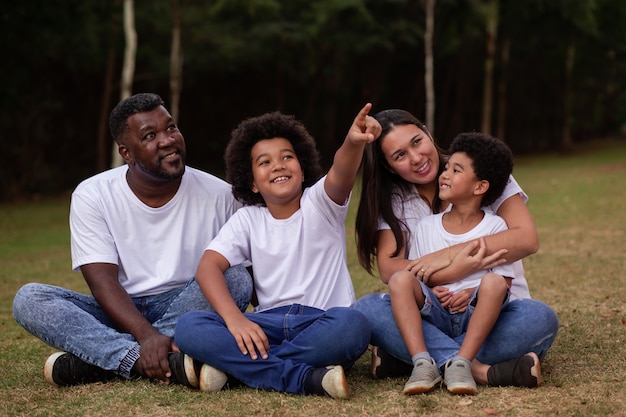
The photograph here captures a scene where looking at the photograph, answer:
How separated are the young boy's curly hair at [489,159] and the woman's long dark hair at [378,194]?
0.26m

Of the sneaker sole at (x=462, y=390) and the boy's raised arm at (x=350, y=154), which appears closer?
the sneaker sole at (x=462, y=390)

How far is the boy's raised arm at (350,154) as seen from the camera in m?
3.71

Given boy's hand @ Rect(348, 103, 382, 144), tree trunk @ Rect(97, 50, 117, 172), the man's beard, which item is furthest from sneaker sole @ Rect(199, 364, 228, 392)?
tree trunk @ Rect(97, 50, 117, 172)

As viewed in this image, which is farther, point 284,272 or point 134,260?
point 134,260

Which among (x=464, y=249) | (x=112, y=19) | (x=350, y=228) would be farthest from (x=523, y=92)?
(x=464, y=249)

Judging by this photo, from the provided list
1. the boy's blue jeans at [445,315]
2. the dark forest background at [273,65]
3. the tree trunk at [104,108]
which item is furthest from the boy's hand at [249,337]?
the tree trunk at [104,108]

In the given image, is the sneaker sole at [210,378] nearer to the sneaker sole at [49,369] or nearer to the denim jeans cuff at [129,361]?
the denim jeans cuff at [129,361]

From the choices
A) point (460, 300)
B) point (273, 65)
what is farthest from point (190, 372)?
point (273, 65)

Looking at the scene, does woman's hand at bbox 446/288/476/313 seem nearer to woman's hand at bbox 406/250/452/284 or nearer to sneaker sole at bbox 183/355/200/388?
woman's hand at bbox 406/250/452/284

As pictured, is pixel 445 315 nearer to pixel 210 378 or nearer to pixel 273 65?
pixel 210 378

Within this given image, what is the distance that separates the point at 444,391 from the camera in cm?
360

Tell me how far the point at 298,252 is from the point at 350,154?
571 mm

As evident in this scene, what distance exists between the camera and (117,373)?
4.04 m

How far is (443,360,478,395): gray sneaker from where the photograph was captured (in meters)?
3.50
